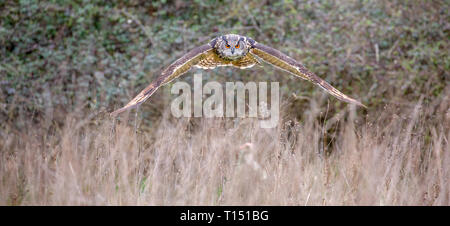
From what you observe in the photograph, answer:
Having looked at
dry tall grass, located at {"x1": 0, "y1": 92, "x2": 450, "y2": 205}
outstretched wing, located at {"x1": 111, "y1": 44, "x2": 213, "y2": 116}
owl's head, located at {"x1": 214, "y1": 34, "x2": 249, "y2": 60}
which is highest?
owl's head, located at {"x1": 214, "y1": 34, "x2": 249, "y2": 60}

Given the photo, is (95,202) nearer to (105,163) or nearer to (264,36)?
(105,163)

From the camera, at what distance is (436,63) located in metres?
6.67

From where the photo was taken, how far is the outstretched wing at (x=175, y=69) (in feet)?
12.0

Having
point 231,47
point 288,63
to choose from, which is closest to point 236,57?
point 231,47

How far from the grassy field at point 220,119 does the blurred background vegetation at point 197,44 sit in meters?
0.02

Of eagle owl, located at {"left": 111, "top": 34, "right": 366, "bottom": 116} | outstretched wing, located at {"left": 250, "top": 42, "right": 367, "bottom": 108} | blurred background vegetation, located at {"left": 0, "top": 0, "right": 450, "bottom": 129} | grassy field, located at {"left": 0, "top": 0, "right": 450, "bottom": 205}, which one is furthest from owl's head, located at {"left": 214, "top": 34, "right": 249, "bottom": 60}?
blurred background vegetation, located at {"left": 0, "top": 0, "right": 450, "bottom": 129}

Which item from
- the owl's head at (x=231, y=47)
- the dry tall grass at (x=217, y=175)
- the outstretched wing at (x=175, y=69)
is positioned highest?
the owl's head at (x=231, y=47)

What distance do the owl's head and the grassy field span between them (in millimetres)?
560

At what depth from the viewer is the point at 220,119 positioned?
4.32 metres

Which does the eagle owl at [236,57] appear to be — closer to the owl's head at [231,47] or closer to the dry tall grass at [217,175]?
the owl's head at [231,47]

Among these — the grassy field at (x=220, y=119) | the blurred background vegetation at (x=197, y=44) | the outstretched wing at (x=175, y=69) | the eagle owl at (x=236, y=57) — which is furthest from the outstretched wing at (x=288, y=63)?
the blurred background vegetation at (x=197, y=44)

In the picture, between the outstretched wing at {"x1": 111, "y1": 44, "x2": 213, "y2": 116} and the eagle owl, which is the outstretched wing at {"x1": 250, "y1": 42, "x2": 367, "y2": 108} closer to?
the eagle owl

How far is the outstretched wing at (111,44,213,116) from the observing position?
3.67 meters

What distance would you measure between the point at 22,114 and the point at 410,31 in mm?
5237
